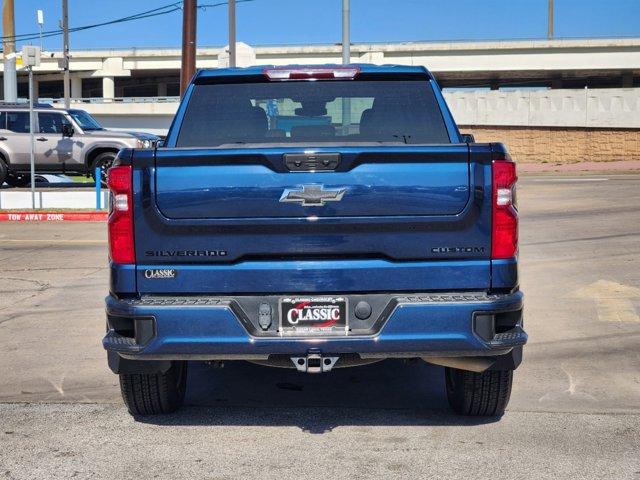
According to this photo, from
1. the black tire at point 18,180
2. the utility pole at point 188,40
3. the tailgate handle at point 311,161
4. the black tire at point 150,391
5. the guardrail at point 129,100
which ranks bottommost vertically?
the black tire at point 18,180

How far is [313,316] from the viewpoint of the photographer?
470 cm

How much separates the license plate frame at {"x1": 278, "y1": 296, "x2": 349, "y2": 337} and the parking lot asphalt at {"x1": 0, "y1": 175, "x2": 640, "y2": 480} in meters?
0.64

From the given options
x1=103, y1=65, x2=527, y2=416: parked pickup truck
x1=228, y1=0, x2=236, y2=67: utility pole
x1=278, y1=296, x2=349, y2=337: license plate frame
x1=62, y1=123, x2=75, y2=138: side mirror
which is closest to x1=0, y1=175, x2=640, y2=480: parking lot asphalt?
x1=103, y1=65, x2=527, y2=416: parked pickup truck

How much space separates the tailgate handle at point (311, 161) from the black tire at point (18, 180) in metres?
21.5

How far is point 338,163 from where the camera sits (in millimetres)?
4629

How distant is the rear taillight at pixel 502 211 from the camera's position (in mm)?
4652

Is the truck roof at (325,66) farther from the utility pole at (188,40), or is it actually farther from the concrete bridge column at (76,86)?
the concrete bridge column at (76,86)

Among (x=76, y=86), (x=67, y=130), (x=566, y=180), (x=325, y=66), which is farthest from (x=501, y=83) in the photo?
(x=325, y=66)

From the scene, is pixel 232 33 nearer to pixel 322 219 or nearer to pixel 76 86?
pixel 322 219

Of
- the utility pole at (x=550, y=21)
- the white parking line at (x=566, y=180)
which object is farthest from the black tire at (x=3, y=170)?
the utility pole at (x=550, y=21)

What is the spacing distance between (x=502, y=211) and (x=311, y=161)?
0.95 metres

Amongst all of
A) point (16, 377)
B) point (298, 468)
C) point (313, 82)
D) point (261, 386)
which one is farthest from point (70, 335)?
point (298, 468)

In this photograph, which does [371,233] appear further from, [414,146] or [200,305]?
[200,305]

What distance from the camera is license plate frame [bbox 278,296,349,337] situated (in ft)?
15.3
